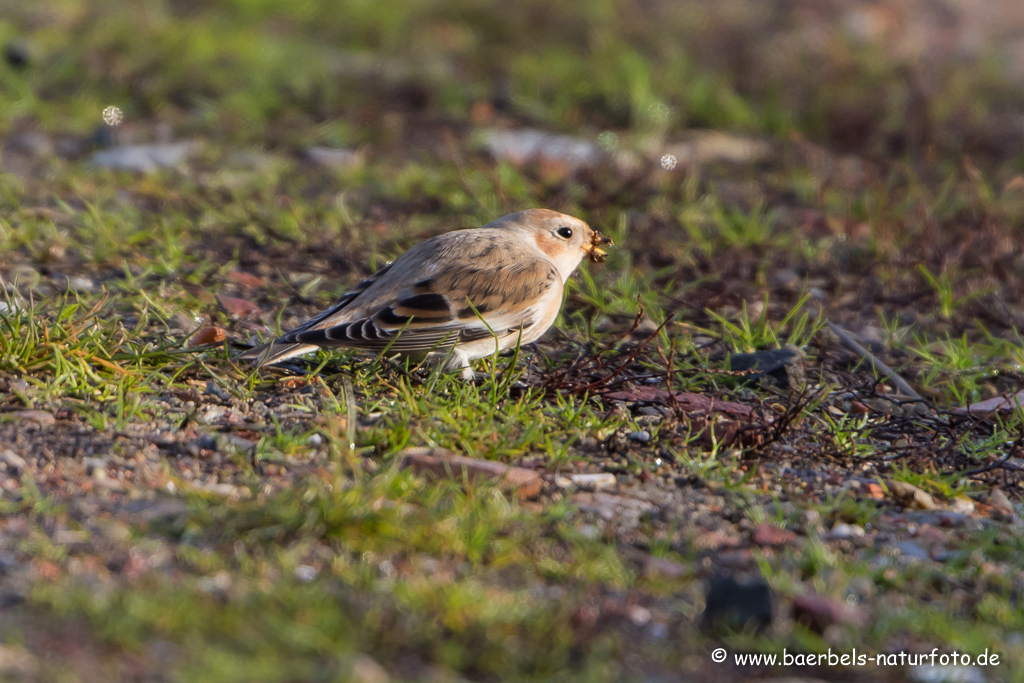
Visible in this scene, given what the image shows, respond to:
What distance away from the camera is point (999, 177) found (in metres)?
7.97

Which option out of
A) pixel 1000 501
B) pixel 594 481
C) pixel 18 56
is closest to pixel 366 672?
pixel 594 481

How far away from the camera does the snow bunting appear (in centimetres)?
403

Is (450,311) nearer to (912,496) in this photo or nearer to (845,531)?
(845,531)

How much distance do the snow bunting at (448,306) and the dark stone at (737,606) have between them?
5.23 ft

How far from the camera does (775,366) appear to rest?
4.60 m

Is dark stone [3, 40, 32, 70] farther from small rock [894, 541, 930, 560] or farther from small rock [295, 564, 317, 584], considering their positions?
small rock [894, 541, 930, 560]

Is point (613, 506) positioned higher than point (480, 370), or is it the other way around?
point (613, 506)

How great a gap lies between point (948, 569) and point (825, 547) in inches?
13.1

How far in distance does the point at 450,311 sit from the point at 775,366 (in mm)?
1355

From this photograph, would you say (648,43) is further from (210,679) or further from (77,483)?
(210,679)

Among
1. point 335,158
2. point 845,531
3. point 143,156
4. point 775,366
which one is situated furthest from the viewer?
point 335,158

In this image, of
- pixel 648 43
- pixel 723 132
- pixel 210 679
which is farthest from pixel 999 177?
pixel 210 679

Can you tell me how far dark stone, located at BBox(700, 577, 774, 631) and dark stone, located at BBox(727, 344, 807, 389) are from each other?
71.7 inches

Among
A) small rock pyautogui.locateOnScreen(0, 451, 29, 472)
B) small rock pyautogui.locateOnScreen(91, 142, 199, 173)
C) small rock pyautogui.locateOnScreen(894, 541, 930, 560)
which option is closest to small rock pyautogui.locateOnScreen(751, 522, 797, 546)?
small rock pyautogui.locateOnScreen(894, 541, 930, 560)
